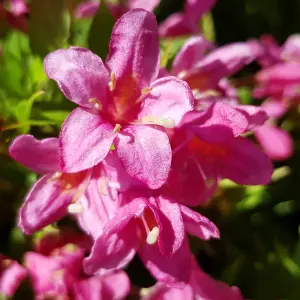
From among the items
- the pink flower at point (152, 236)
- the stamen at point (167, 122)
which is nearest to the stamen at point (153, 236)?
the pink flower at point (152, 236)

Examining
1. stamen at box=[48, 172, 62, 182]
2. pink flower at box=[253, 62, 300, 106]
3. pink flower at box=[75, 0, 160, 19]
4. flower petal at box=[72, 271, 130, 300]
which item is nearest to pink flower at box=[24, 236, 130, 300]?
flower petal at box=[72, 271, 130, 300]

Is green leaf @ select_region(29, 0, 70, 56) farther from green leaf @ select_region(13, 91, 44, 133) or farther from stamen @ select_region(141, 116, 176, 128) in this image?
stamen @ select_region(141, 116, 176, 128)

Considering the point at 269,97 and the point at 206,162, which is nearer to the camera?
the point at 206,162

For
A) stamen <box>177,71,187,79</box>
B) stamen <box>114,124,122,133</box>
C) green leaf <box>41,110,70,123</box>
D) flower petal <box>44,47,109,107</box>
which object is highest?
flower petal <box>44,47,109,107</box>

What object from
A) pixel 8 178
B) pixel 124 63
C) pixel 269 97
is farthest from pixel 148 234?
pixel 269 97

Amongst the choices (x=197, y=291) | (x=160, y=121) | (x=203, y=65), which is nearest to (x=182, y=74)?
(x=203, y=65)

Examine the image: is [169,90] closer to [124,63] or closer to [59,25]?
[124,63]
